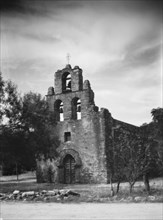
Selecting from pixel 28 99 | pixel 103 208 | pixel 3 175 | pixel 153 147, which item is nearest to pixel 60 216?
pixel 103 208

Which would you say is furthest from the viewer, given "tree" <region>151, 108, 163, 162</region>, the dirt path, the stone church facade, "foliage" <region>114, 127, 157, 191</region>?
the stone church facade

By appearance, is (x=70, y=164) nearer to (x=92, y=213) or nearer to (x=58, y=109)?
(x=58, y=109)

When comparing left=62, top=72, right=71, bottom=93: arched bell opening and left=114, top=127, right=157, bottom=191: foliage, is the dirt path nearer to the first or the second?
left=114, top=127, right=157, bottom=191: foliage

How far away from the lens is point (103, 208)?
912 cm

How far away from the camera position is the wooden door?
72.4ft

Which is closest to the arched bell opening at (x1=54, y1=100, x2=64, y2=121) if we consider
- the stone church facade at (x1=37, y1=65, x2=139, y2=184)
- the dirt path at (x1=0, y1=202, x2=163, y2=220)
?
the stone church facade at (x1=37, y1=65, x2=139, y2=184)

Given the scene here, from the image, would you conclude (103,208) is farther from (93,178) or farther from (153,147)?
(93,178)

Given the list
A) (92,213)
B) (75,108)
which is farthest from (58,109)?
(92,213)

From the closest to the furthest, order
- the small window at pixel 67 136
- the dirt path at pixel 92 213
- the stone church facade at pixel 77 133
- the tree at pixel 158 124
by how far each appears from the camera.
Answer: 1. the dirt path at pixel 92 213
2. the tree at pixel 158 124
3. the stone church facade at pixel 77 133
4. the small window at pixel 67 136

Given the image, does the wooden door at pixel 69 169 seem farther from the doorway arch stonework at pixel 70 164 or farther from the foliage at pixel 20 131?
the foliage at pixel 20 131

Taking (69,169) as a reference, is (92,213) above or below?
above

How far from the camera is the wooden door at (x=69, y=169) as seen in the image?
869 inches

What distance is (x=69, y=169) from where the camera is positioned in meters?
22.3

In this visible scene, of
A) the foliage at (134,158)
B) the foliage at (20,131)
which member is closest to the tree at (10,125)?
the foliage at (20,131)
